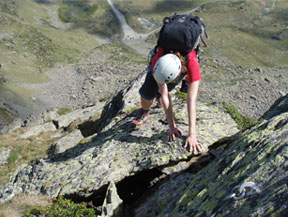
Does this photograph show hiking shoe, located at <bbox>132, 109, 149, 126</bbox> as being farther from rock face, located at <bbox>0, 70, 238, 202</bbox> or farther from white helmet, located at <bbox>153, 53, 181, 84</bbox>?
white helmet, located at <bbox>153, 53, 181, 84</bbox>

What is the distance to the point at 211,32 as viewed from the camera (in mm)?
79938

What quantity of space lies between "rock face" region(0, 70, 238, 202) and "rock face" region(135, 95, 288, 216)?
142 centimetres

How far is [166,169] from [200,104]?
14.7 ft

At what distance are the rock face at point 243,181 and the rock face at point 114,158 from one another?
1424 millimetres

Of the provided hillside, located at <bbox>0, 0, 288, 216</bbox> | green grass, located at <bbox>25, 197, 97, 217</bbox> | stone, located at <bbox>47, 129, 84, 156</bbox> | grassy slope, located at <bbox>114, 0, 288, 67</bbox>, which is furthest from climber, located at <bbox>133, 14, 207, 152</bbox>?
grassy slope, located at <bbox>114, 0, 288, 67</bbox>

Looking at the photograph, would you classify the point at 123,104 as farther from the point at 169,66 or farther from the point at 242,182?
the point at 242,182

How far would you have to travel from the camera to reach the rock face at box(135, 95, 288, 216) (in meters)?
3.98

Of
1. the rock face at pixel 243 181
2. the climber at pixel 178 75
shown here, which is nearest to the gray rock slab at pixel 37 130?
the climber at pixel 178 75

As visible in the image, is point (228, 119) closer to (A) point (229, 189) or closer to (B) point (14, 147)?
(A) point (229, 189)

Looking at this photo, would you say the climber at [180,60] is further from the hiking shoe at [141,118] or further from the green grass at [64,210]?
the green grass at [64,210]

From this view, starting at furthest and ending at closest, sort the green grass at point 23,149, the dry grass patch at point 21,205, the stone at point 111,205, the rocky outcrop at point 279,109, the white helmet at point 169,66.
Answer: the green grass at point 23,149 → the rocky outcrop at point 279,109 → the dry grass patch at point 21,205 → the stone at point 111,205 → the white helmet at point 169,66

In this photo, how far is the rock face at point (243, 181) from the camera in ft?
13.1

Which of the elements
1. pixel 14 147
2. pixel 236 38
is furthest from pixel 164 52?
pixel 236 38

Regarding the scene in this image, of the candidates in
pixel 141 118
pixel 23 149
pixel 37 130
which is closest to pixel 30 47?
pixel 37 130
